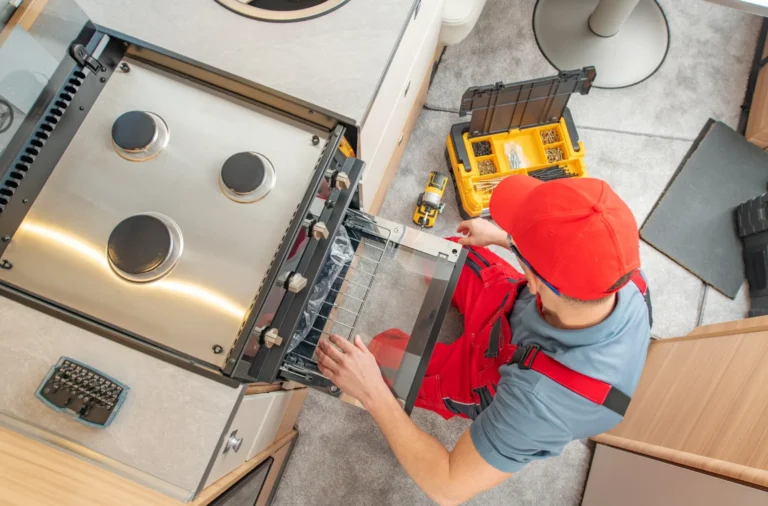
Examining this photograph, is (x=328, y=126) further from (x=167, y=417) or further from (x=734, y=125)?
(x=734, y=125)

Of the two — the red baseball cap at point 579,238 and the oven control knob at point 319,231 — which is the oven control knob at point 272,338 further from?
the red baseball cap at point 579,238

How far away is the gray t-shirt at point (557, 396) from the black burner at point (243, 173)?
59cm

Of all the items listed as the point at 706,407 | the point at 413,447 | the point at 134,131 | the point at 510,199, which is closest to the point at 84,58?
the point at 134,131

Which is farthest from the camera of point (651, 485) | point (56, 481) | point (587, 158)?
point (587, 158)

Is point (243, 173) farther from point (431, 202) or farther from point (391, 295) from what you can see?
point (431, 202)

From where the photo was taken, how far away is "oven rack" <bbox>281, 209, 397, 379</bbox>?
1009mm

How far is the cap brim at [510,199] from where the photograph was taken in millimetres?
884

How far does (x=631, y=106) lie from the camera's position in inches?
71.1

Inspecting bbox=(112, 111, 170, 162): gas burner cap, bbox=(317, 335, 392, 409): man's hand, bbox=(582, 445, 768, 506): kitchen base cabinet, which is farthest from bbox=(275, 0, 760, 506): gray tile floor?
bbox=(112, 111, 170, 162): gas burner cap

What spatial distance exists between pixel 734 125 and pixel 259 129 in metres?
1.85

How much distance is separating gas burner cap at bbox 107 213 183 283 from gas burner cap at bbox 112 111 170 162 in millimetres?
118

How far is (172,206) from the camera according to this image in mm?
791

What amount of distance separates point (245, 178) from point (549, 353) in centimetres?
63

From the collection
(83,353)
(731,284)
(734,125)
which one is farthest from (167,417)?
(734,125)
